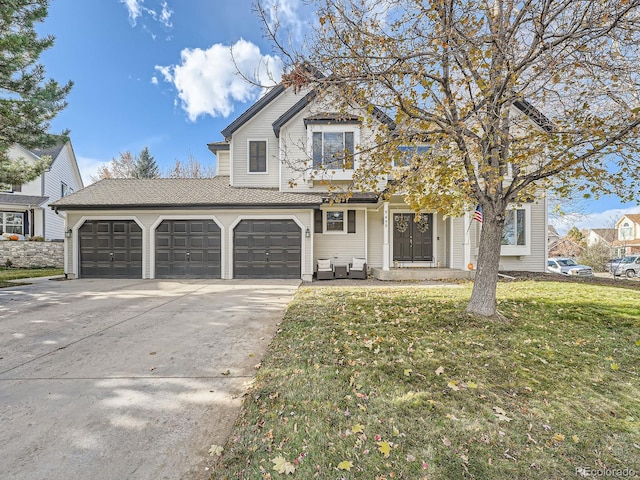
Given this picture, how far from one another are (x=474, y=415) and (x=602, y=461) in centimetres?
83

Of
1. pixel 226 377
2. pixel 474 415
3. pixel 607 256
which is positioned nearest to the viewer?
pixel 474 415

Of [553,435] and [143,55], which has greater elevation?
[143,55]

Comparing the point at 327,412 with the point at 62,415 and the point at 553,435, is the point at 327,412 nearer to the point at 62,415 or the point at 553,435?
the point at 553,435

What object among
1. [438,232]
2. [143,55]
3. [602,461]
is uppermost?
[143,55]

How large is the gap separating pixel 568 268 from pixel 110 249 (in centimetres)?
2599

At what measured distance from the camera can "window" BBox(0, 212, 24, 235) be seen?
19.3 meters

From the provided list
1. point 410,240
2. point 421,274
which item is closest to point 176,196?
point 410,240

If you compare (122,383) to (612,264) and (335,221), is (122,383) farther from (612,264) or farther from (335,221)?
(612,264)

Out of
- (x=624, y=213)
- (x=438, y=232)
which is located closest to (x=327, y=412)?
(x=438, y=232)

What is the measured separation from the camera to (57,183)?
22234 millimetres

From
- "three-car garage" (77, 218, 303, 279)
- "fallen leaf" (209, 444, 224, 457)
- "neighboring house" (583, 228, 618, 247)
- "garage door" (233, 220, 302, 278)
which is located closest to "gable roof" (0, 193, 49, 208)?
"three-car garage" (77, 218, 303, 279)

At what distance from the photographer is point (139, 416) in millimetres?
2611

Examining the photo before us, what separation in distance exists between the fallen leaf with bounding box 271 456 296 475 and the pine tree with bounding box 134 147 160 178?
32.4 m

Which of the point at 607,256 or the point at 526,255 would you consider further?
the point at 607,256
